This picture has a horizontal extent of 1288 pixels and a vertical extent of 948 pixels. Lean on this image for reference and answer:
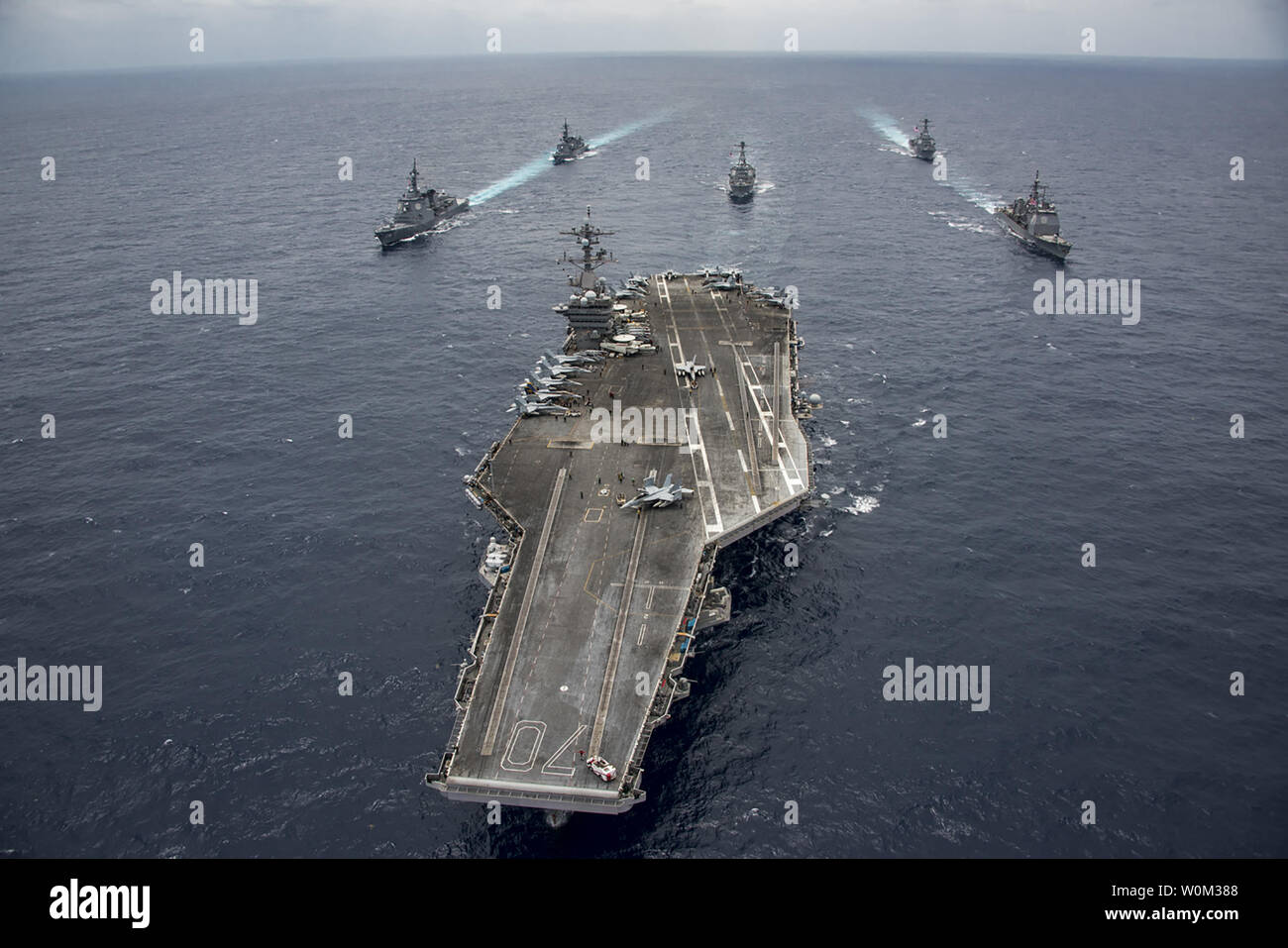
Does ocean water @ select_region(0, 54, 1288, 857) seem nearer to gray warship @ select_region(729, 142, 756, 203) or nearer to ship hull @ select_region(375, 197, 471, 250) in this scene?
ship hull @ select_region(375, 197, 471, 250)

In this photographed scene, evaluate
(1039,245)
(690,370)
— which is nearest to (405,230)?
(690,370)

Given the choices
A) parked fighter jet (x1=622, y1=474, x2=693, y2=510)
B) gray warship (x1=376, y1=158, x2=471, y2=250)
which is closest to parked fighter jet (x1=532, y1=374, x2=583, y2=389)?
parked fighter jet (x1=622, y1=474, x2=693, y2=510)

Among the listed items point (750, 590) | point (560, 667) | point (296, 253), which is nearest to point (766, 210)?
point (296, 253)

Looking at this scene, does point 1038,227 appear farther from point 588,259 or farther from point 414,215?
point 414,215

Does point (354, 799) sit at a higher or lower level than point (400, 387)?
lower

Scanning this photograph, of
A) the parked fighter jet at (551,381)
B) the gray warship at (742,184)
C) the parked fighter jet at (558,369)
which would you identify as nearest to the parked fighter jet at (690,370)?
the parked fighter jet at (558,369)
